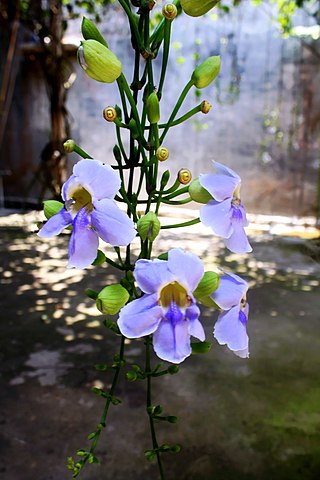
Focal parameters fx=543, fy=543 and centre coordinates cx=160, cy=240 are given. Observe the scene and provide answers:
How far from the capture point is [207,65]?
0.47m

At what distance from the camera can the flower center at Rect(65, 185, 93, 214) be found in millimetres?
419

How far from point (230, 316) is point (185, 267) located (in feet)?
0.22

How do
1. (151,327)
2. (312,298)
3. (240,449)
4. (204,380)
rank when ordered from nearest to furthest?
(151,327)
(240,449)
(204,380)
(312,298)

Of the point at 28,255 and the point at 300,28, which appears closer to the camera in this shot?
the point at 28,255

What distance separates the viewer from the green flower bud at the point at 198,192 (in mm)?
442

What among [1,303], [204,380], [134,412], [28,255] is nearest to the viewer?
[134,412]

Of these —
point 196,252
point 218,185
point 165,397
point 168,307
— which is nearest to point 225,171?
point 218,185

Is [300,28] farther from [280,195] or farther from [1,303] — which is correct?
[1,303]

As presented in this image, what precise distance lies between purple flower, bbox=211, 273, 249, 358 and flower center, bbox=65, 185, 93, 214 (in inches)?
4.8

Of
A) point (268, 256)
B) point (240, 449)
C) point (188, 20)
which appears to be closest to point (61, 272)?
point (268, 256)

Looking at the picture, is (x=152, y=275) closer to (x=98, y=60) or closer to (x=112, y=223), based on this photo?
(x=112, y=223)

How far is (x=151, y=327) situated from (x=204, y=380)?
6.40 ft

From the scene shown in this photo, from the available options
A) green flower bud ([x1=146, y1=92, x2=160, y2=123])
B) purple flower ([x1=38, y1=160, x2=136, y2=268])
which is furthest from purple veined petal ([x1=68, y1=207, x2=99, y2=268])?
green flower bud ([x1=146, y1=92, x2=160, y2=123])

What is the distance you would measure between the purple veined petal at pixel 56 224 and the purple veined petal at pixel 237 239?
127 millimetres
